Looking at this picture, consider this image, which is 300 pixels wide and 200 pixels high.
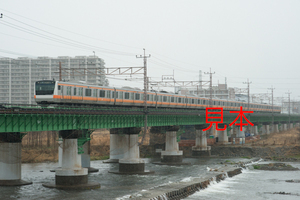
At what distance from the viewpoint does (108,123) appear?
53344 mm

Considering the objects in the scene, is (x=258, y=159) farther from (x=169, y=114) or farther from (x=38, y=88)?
(x=38, y=88)

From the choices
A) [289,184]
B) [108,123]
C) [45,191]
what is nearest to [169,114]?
[108,123]

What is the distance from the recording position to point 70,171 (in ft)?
150

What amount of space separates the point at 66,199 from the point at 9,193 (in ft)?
22.9

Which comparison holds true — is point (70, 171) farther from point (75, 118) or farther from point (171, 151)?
point (171, 151)

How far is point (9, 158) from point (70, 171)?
7.04m

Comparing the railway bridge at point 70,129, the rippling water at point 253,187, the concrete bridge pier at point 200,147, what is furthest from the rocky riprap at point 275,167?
the concrete bridge pier at point 200,147

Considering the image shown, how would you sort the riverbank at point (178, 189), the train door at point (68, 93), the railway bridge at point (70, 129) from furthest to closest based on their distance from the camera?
the train door at point (68, 93), the riverbank at point (178, 189), the railway bridge at point (70, 129)

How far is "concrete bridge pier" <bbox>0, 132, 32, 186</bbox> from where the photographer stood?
46062 millimetres

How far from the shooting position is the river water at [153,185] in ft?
139

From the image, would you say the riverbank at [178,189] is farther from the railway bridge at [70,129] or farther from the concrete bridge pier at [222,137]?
the concrete bridge pier at [222,137]

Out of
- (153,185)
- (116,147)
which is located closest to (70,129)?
(153,185)

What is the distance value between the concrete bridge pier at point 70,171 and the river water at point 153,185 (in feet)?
5.17

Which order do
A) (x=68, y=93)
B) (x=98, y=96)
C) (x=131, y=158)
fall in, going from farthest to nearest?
1. (x=131, y=158)
2. (x=98, y=96)
3. (x=68, y=93)
